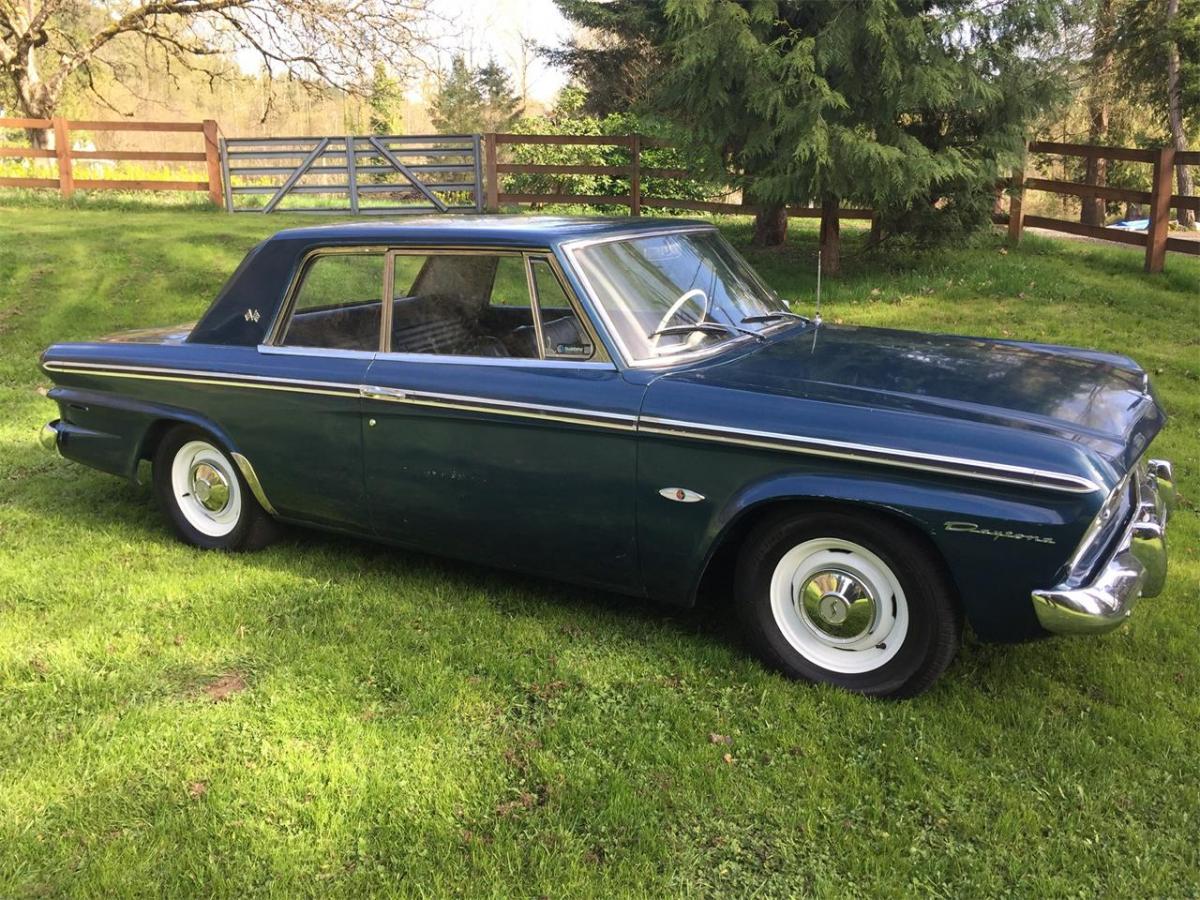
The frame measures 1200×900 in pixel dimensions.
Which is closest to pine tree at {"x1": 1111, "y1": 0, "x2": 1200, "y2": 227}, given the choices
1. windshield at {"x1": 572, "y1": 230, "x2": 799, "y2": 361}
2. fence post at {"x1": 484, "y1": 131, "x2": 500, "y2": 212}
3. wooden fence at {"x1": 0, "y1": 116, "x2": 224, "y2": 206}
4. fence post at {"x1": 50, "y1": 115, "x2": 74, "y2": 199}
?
fence post at {"x1": 484, "y1": 131, "x2": 500, "y2": 212}

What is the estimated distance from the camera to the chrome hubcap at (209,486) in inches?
173

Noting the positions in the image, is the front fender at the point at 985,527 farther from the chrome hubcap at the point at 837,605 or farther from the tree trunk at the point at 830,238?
the tree trunk at the point at 830,238

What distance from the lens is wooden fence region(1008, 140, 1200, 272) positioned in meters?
9.96

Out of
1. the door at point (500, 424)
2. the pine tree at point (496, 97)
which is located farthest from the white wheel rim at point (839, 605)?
the pine tree at point (496, 97)

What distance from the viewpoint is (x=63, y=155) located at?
1504cm

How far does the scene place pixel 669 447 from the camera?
3.12 metres

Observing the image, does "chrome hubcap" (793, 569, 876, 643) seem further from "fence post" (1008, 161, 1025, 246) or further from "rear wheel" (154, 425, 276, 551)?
"fence post" (1008, 161, 1025, 246)

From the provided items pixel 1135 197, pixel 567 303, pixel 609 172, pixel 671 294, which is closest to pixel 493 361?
pixel 567 303

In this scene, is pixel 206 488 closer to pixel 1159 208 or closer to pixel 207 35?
pixel 1159 208

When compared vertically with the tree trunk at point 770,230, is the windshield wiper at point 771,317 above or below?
below

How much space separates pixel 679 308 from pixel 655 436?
699 millimetres

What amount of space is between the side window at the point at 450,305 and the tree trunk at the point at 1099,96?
15.4m

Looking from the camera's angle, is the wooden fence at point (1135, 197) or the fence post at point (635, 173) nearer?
the wooden fence at point (1135, 197)

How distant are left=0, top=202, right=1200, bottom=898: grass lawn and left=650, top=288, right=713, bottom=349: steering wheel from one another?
1.14 meters
